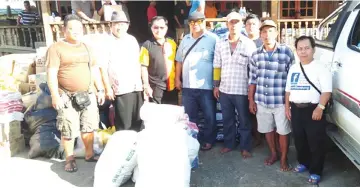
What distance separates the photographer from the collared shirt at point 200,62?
4.21 metres

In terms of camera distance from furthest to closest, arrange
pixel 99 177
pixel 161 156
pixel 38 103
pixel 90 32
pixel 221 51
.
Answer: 1. pixel 90 32
2. pixel 38 103
3. pixel 221 51
4. pixel 99 177
5. pixel 161 156

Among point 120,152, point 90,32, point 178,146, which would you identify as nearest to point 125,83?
point 120,152

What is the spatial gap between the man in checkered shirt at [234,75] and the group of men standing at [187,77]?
11 millimetres

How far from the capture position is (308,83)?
3.32m

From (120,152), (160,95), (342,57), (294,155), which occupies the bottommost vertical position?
(294,155)

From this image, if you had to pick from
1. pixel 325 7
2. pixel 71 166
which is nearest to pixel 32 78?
pixel 71 166

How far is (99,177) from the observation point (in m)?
3.47

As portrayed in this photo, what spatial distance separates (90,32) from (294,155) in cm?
550

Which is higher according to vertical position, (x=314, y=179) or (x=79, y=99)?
(x=79, y=99)

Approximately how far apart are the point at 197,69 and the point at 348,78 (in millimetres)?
1738

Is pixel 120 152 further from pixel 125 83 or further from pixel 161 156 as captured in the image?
pixel 125 83

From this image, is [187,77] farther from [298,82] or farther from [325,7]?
[325,7]

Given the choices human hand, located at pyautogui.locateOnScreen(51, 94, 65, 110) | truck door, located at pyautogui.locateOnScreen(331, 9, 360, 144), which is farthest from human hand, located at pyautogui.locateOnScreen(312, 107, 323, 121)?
human hand, located at pyautogui.locateOnScreen(51, 94, 65, 110)

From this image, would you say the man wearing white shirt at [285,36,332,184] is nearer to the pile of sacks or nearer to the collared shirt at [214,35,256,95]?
the collared shirt at [214,35,256,95]
